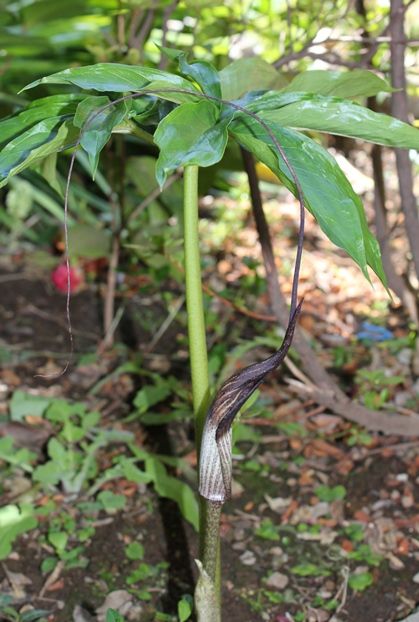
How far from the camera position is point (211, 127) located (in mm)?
802

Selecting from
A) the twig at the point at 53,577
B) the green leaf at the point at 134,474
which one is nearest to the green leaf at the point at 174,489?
the green leaf at the point at 134,474

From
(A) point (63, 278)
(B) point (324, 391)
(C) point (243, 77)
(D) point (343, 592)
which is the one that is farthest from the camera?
(A) point (63, 278)

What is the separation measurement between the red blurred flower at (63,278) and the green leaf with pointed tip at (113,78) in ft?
5.60

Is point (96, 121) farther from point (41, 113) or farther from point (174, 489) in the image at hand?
point (174, 489)

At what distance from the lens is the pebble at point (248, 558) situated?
57.5 inches

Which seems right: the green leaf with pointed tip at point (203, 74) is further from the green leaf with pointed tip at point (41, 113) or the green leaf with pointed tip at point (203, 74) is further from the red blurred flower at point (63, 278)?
the red blurred flower at point (63, 278)

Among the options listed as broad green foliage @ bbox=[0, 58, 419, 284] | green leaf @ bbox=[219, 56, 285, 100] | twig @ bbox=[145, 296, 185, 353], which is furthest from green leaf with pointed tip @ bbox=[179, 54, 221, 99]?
twig @ bbox=[145, 296, 185, 353]

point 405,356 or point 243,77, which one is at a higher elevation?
point 243,77

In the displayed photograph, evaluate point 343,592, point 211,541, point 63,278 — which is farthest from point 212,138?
point 63,278

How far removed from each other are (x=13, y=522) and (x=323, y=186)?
3.32 feet

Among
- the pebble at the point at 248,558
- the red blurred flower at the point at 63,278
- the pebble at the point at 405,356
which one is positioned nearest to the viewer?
the pebble at the point at 248,558

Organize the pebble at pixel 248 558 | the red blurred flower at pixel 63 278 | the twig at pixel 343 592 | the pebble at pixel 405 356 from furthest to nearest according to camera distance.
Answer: the red blurred flower at pixel 63 278
the pebble at pixel 405 356
the pebble at pixel 248 558
the twig at pixel 343 592

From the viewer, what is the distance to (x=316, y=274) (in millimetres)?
2742

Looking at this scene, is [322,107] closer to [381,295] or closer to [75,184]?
[381,295]
